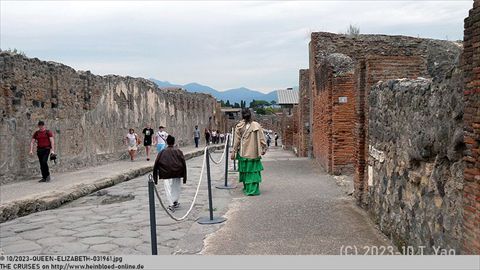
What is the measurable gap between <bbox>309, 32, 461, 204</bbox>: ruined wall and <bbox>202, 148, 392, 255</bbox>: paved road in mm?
709

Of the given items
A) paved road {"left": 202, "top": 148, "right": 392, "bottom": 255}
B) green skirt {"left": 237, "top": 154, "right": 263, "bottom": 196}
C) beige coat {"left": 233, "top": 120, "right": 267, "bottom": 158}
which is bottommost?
paved road {"left": 202, "top": 148, "right": 392, "bottom": 255}

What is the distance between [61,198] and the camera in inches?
343

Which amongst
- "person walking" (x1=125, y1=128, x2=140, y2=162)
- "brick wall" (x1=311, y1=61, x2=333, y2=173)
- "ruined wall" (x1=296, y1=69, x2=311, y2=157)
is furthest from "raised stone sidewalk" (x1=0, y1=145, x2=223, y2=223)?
"ruined wall" (x1=296, y1=69, x2=311, y2=157)

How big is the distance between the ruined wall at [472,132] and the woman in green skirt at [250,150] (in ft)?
17.4

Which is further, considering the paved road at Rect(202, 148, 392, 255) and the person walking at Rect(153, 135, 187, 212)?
the person walking at Rect(153, 135, 187, 212)

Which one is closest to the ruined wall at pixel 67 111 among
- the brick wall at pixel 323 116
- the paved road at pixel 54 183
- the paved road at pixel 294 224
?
the paved road at pixel 54 183

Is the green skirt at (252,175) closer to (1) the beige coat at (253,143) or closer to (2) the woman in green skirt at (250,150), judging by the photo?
(2) the woman in green skirt at (250,150)

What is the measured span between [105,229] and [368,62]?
431cm

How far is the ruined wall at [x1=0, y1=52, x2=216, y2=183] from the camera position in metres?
10.8

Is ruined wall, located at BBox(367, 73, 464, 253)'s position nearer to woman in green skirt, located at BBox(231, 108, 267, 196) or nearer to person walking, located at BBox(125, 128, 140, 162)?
woman in green skirt, located at BBox(231, 108, 267, 196)

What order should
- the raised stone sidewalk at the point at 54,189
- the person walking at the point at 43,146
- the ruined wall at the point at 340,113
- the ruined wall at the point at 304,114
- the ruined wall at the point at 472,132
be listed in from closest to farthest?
the ruined wall at the point at 472,132 → the raised stone sidewalk at the point at 54,189 → the ruined wall at the point at 340,113 → the person walking at the point at 43,146 → the ruined wall at the point at 304,114

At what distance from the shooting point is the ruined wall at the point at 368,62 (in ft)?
23.2

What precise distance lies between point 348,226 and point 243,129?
3.37 metres

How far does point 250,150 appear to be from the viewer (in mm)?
8680
